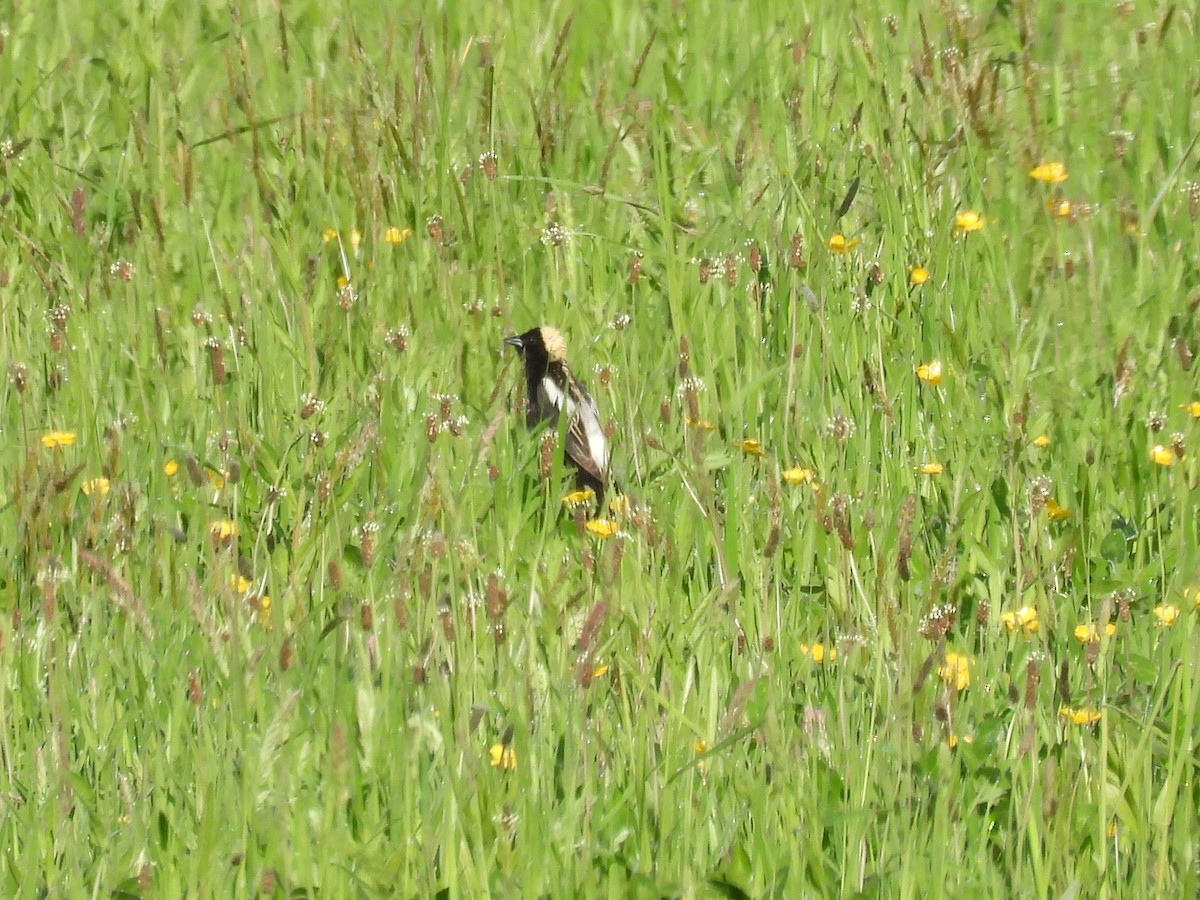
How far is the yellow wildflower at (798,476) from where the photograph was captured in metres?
3.70

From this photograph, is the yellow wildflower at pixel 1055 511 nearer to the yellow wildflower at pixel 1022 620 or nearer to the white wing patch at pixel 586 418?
the yellow wildflower at pixel 1022 620

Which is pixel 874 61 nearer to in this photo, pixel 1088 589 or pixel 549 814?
pixel 1088 589

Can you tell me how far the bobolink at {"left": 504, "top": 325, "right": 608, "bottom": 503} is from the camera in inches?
172

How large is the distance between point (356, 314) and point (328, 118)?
1.04 m

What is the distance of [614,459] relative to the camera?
396 cm

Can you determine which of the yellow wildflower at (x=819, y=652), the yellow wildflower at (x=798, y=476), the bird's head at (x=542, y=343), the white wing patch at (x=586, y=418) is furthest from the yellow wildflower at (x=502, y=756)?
the bird's head at (x=542, y=343)

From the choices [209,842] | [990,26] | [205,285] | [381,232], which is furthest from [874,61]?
[209,842]

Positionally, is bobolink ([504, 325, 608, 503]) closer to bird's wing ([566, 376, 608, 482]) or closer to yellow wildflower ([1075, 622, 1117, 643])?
bird's wing ([566, 376, 608, 482])

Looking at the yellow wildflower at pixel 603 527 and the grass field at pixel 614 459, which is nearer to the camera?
the grass field at pixel 614 459

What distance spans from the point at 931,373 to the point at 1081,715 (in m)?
1.55

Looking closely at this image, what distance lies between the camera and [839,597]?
10.9 feet

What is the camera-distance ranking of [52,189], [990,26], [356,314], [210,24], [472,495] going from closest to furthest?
[472,495], [356,314], [52,189], [990,26], [210,24]

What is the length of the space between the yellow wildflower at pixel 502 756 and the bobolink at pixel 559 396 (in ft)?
5.06

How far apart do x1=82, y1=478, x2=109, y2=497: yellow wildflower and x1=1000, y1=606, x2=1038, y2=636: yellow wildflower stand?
1656 mm
